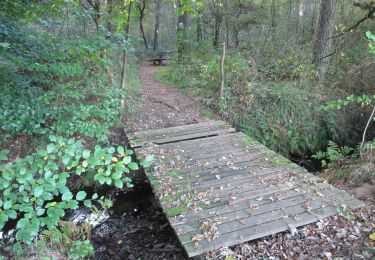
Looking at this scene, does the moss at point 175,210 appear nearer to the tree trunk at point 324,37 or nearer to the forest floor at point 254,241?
the forest floor at point 254,241

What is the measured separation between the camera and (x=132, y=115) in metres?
7.55

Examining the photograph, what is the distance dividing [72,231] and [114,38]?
135 inches

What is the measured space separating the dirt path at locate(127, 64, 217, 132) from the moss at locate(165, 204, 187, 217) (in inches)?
132

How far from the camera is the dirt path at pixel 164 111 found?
7391mm

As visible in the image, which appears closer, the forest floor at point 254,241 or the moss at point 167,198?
the forest floor at point 254,241

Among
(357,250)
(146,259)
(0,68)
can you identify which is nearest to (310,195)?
(357,250)

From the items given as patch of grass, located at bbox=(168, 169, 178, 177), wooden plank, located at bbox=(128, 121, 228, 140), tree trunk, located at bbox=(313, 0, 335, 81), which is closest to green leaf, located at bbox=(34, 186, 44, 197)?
patch of grass, located at bbox=(168, 169, 178, 177)

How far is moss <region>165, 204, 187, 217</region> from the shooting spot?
3866 mm

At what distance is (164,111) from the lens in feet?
26.7

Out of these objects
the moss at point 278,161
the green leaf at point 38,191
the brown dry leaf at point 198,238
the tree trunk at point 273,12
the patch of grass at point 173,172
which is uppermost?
the tree trunk at point 273,12

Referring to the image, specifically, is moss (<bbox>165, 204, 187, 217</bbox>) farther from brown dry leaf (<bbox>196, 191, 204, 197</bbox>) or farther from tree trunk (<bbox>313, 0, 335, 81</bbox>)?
tree trunk (<bbox>313, 0, 335, 81</bbox>)

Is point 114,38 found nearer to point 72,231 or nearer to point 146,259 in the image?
point 72,231

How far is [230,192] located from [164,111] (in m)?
4.30

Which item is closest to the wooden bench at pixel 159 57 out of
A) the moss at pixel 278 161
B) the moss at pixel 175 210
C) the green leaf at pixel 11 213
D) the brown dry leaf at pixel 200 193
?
the moss at pixel 278 161
